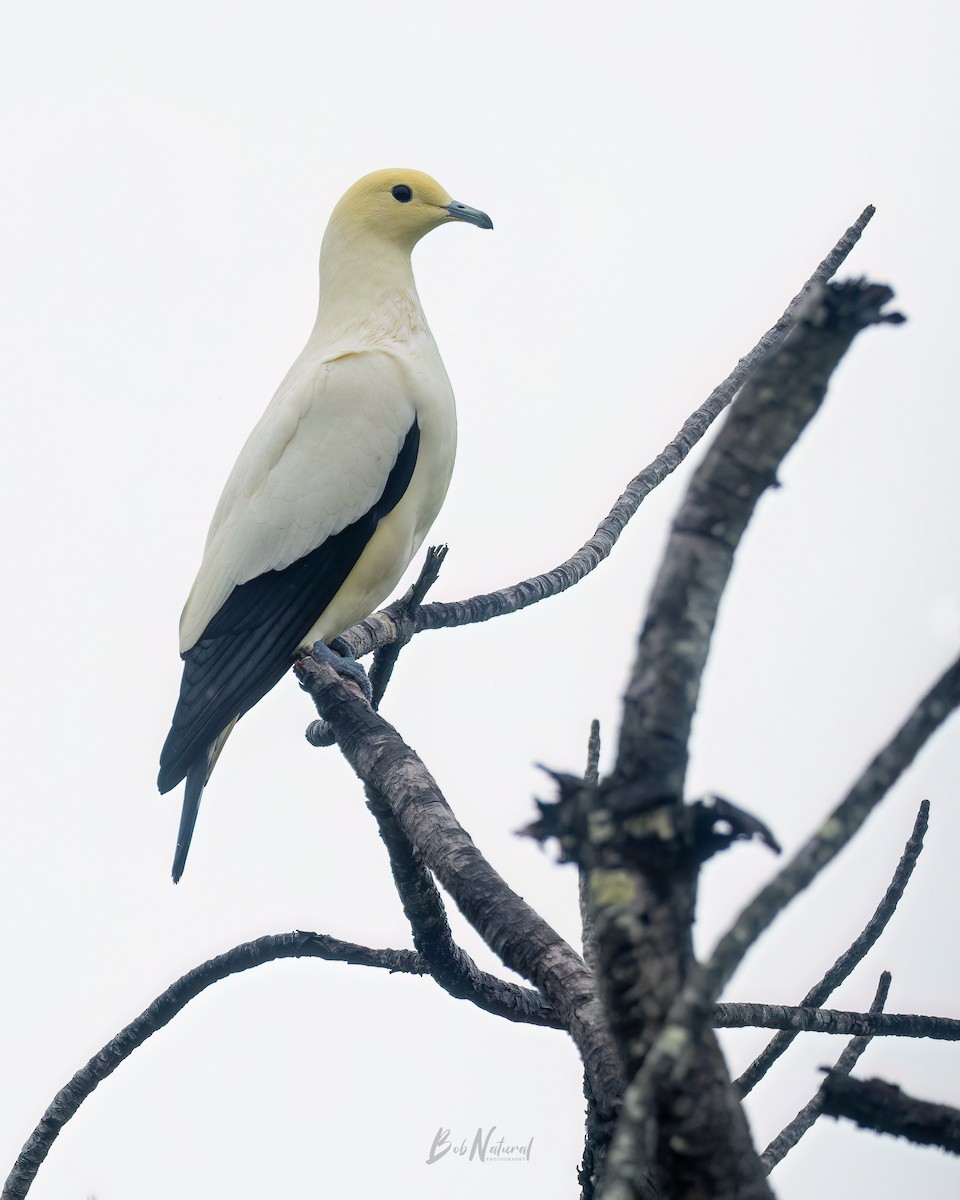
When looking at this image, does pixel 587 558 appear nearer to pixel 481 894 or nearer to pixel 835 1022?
pixel 835 1022

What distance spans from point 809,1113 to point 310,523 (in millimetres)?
2195

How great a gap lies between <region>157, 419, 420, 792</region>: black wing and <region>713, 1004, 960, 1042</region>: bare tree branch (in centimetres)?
179

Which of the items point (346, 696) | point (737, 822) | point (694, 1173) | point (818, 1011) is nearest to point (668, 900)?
point (737, 822)

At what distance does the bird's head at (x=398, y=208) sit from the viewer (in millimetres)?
4617

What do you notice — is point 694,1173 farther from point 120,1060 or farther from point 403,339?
point 403,339

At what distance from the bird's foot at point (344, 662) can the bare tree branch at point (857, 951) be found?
1414mm

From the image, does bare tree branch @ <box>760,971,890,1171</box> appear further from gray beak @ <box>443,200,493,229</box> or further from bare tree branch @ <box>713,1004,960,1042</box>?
gray beak @ <box>443,200,493,229</box>

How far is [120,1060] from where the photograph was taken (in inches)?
114

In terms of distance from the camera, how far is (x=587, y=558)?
12.4 ft

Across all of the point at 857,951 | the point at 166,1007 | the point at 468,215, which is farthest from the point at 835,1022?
the point at 468,215

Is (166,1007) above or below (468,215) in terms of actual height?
below

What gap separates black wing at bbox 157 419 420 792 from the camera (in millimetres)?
3697

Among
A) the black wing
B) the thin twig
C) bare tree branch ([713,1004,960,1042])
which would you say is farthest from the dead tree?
the black wing

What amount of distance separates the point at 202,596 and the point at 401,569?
64cm
